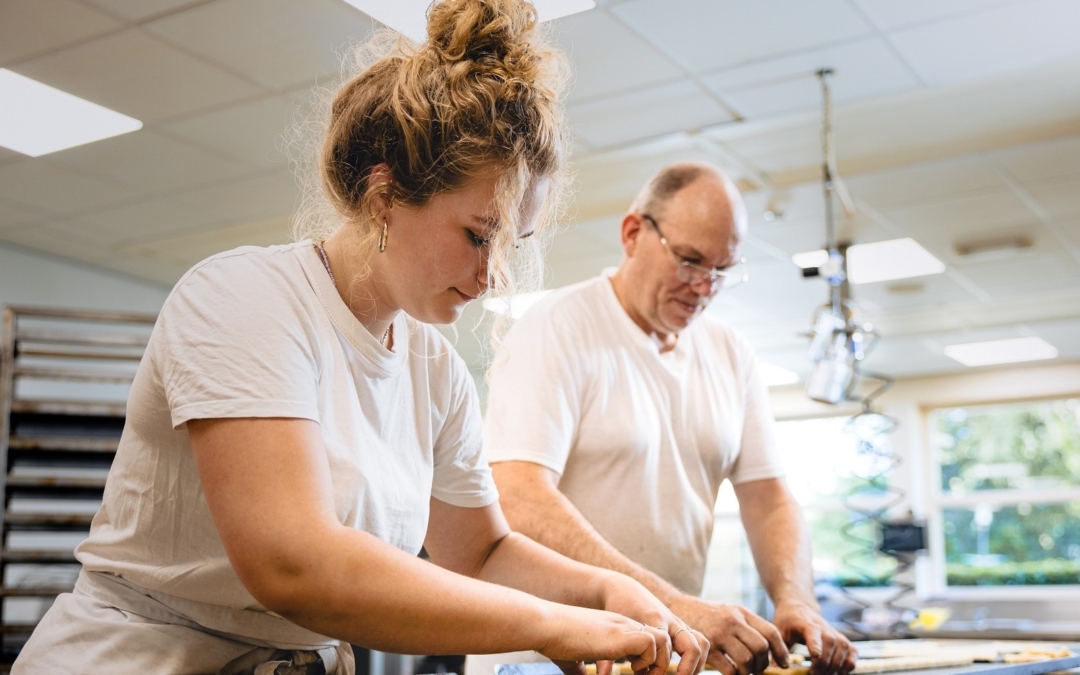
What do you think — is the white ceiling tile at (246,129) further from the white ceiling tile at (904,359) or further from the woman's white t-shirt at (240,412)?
the white ceiling tile at (904,359)

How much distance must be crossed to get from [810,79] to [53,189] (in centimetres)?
355

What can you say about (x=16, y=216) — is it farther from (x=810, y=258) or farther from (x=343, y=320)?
(x=343, y=320)

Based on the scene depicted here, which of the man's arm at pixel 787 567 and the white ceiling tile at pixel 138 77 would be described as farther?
the white ceiling tile at pixel 138 77

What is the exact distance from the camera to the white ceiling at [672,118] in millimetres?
3463

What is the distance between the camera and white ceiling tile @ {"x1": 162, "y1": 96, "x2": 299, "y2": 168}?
4129 millimetres

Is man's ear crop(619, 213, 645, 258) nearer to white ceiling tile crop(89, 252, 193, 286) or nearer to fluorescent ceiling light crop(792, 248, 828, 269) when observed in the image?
fluorescent ceiling light crop(792, 248, 828, 269)

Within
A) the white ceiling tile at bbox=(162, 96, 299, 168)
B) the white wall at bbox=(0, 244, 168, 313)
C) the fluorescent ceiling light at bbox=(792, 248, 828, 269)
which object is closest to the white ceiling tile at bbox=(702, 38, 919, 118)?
the white ceiling tile at bbox=(162, 96, 299, 168)

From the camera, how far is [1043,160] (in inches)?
185

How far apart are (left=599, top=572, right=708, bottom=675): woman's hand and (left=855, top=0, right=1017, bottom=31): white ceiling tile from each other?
8.49 feet

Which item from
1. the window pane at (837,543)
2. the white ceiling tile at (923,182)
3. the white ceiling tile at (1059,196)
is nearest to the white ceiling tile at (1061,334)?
the window pane at (837,543)

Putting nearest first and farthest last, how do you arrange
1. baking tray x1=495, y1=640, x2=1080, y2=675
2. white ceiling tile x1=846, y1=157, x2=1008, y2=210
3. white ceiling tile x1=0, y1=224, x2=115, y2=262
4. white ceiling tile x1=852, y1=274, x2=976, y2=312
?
baking tray x1=495, y1=640, x2=1080, y2=675 < white ceiling tile x1=846, y1=157, x2=1008, y2=210 < white ceiling tile x1=0, y1=224, x2=115, y2=262 < white ceiling tile x1=852, y1=274, x2=976, y2=312

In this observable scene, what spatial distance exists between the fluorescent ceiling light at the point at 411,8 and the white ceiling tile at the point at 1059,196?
284 cm

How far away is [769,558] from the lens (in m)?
2.11

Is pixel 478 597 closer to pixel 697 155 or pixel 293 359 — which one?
pixel 293 359
